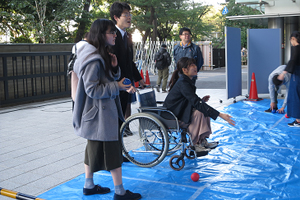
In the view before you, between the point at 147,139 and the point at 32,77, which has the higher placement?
the point at 32,77

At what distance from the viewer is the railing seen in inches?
336

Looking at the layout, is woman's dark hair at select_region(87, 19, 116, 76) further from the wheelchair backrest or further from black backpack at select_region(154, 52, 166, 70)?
black backpack at select_region(154, 52, 166, 70)

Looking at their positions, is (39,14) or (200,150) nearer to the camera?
(200,150)

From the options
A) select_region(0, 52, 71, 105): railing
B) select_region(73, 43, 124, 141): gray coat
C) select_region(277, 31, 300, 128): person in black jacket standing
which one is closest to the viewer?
select_region(73, 43, 124, 141): gray coat

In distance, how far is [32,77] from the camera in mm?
9242

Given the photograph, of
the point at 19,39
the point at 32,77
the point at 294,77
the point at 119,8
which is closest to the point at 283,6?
the point at 294,77

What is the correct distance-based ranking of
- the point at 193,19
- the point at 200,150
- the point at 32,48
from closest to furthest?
the point at 200,150, the point at 32,48, the point at 193,19

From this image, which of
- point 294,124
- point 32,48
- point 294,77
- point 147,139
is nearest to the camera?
point 147,139

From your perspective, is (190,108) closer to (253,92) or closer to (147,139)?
(147,139)

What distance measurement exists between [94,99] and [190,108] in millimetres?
1402

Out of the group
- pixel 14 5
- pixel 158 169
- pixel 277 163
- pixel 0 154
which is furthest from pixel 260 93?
pixel 14 5

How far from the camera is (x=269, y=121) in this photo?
20.8 feet

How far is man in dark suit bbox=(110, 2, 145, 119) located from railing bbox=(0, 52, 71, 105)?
5009mm

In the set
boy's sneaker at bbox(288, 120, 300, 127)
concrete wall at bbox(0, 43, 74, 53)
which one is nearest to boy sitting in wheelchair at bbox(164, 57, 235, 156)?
boy's sneaker at bbox(288, 120, 300, 127)
